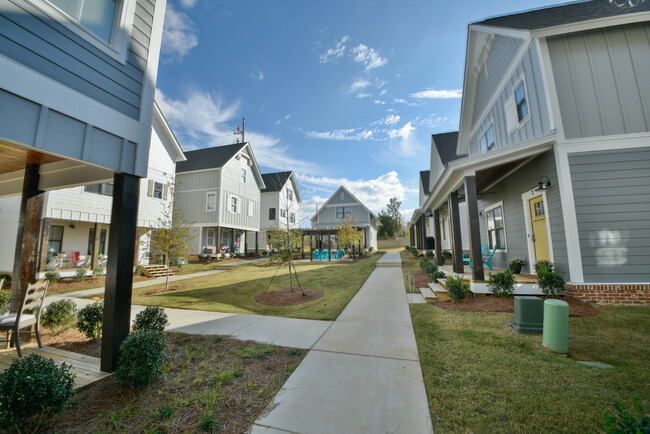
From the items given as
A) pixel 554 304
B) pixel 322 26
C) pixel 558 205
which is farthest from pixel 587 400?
pixel 322 26

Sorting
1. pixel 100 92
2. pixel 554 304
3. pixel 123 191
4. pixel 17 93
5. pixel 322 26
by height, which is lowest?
pixel 554 304

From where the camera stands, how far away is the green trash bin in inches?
147

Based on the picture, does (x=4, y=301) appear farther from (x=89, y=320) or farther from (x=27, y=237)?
(x=89, y=320)

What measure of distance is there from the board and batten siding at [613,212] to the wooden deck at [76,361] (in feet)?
30.2

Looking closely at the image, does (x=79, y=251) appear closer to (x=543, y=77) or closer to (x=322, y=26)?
(x=322, y=26)

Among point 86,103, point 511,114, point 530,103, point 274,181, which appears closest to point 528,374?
point 86,103

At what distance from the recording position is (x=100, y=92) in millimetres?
3209

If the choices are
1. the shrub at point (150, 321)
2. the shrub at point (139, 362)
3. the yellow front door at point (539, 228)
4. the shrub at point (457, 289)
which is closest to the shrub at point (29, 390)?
the shrub at point (139, 362)

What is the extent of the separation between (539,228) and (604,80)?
3926 mm

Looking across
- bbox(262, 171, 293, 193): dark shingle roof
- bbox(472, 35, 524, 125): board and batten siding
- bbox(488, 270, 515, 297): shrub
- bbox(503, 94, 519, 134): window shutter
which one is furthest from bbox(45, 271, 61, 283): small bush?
bbox(262, 171, 293, 193): dark shingle roof

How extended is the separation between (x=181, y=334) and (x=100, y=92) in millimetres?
4156

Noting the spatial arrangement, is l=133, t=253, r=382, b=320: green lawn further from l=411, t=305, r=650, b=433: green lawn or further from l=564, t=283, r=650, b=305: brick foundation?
l=564, t=283, r=650, b=305: brick foundation

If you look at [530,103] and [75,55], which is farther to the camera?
[530,103]

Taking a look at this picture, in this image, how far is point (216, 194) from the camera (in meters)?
20.3
